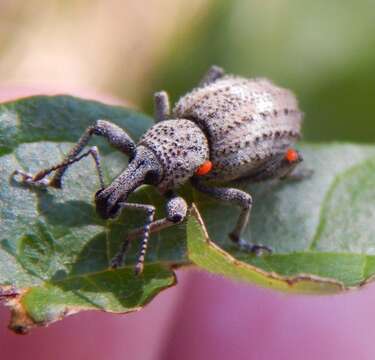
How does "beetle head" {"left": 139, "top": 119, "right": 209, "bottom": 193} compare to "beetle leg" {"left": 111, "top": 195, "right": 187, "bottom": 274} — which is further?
"beetle head" {"left": 139, "top": 119, "right": 209, "bottom": 193}

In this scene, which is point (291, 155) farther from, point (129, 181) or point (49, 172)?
point (49, 172)

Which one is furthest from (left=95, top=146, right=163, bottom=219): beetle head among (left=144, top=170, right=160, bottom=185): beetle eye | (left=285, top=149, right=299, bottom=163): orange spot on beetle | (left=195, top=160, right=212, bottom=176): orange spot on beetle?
(left=285, top=149, right=299, bottom=163): orange spot on beetle

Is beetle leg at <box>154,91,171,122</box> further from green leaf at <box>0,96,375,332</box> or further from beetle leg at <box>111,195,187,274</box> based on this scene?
beetle leg at <box>111,195,187,274</box>

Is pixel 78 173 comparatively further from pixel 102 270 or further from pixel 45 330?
pixel 45 330

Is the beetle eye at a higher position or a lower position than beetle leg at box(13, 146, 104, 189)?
lower

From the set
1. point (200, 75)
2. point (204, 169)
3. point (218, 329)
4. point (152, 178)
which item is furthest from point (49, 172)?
point (200, 75)

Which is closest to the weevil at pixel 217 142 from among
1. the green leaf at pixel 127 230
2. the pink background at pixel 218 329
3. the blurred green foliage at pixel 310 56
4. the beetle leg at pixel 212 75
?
the green leaf at pixel 127 230
